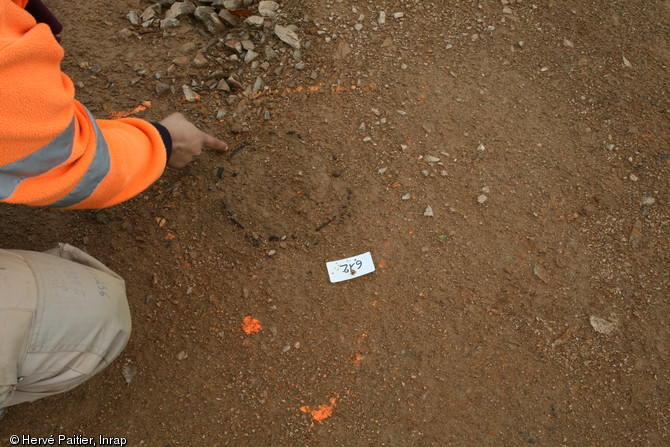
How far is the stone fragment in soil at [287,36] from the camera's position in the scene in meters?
2.17

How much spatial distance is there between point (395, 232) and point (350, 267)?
232mm

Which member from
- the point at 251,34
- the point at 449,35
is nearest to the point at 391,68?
the point at 449,35

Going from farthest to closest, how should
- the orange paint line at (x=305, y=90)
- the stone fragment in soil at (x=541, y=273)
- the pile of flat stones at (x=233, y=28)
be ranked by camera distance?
the pile of flat stones at (x=233, y=28)
the orange paint line at (x=305, y=90)
the stone fragment in soil at (x=541, y=273)

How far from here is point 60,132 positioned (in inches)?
41.9

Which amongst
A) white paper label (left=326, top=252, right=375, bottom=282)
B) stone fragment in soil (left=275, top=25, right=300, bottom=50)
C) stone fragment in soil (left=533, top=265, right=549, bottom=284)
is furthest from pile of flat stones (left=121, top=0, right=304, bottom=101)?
stone fragment in soil (left=533, top=265, right=549, bottom=284)

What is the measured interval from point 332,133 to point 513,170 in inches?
30.9

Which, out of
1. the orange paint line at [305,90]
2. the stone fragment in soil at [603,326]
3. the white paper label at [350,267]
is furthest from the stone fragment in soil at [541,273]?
the orange paint line at [305,90]

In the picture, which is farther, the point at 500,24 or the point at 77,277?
the point at 500,24

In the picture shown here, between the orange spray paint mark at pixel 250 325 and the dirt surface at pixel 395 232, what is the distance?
0.02m

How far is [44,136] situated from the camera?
1.04 meters

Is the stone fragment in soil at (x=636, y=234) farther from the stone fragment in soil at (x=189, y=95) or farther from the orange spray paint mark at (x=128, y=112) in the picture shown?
the orange spray paint mark at (x=128, y=112)

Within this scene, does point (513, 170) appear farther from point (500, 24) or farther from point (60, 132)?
A: point (60, 132)

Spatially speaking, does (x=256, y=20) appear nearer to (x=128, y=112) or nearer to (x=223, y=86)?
(x=223, y=86)

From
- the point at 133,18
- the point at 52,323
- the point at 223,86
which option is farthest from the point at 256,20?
the point at 52,323
